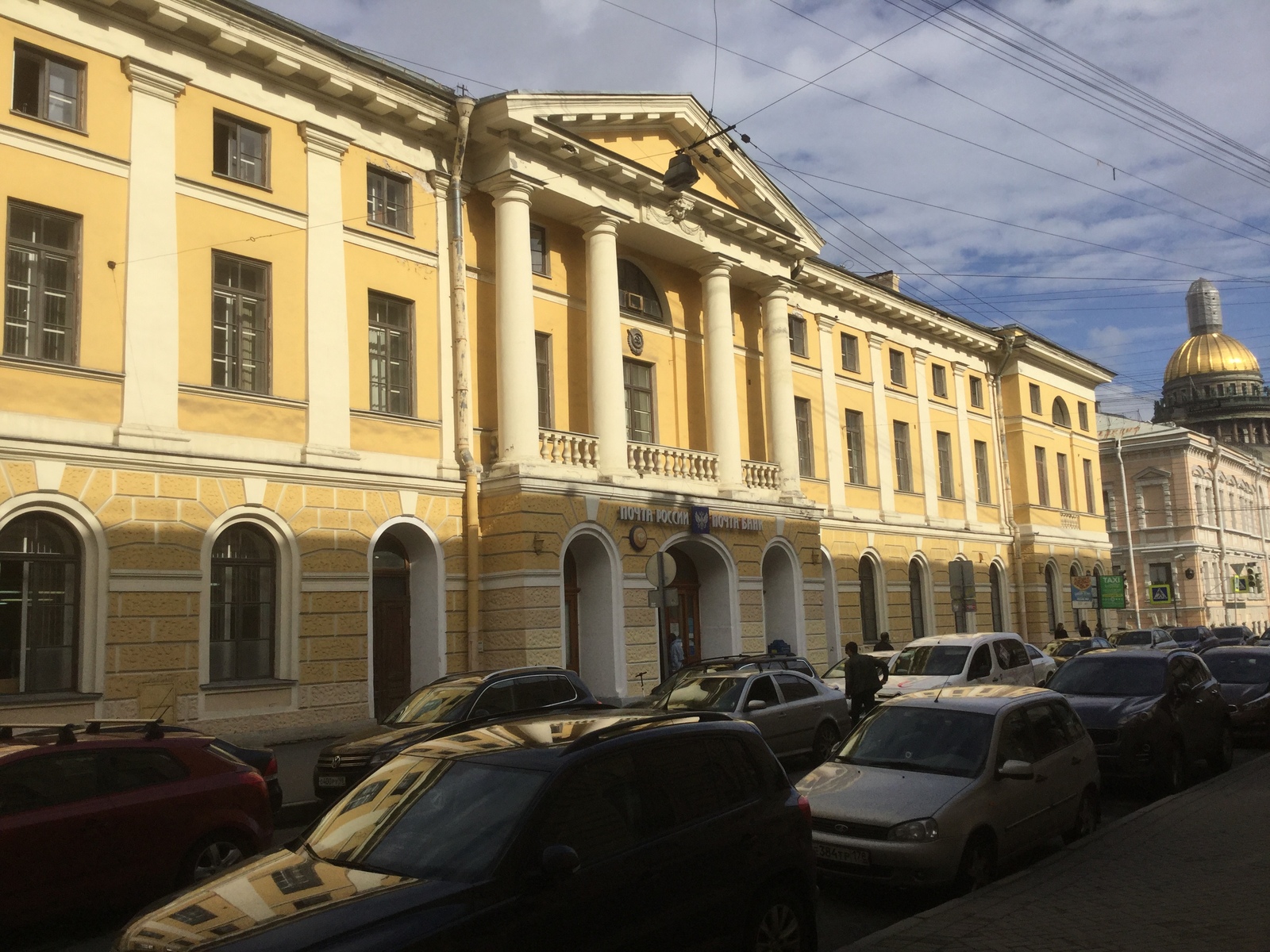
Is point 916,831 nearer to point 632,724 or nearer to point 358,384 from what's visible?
point 632,724

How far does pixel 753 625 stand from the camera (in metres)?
25.5

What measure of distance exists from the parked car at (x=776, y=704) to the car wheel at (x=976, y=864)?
19.3 ft

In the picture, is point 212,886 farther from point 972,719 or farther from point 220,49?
point 220,49

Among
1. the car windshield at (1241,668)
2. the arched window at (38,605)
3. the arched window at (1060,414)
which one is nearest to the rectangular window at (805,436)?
the car windshield at (1241,668)

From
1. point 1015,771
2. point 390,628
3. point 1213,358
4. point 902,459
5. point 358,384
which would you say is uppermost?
point 1213,358

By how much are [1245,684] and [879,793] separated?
493 inches

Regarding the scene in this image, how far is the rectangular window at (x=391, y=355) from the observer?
2022 cm

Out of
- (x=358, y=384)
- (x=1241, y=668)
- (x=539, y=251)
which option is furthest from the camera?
(x=539, y=251)

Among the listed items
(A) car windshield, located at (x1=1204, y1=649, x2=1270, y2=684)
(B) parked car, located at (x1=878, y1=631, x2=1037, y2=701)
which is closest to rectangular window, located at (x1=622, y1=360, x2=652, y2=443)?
(B) parked car, located at (x1=878, y1=631, x2=1037, y2=701)

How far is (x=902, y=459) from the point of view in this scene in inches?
1403

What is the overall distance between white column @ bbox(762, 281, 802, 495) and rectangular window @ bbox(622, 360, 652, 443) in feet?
11.8

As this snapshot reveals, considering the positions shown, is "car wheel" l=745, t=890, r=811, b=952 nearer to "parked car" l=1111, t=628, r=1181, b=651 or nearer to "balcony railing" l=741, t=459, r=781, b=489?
"balcony railing" l=741, t=459, r=781, b=489

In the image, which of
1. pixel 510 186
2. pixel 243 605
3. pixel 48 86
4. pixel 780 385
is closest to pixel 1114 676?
pixel 243 605

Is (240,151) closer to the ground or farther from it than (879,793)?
farther from it
